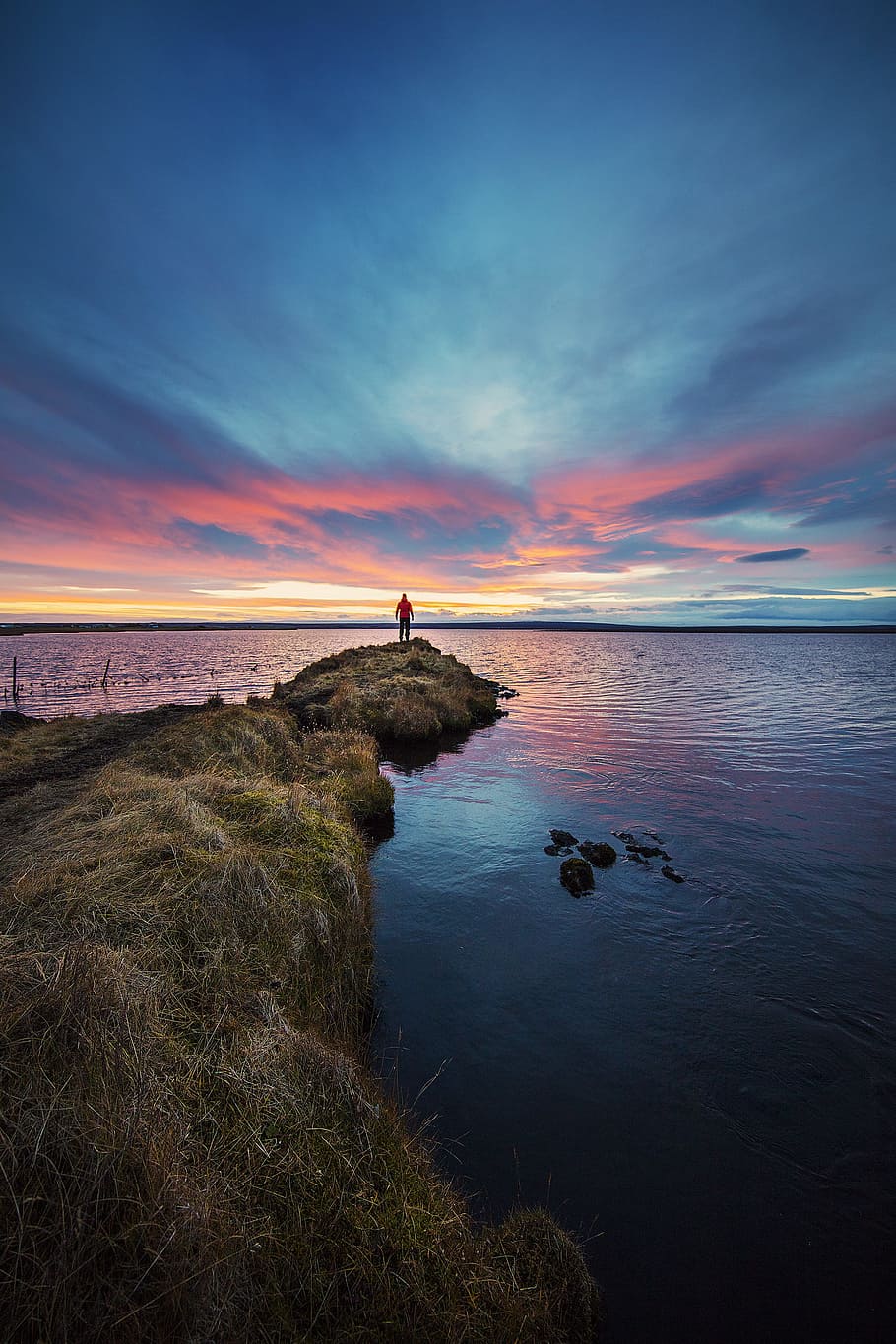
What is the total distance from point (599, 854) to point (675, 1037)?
17.1 feet

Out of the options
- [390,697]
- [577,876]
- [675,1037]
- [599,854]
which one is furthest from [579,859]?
[390,697]

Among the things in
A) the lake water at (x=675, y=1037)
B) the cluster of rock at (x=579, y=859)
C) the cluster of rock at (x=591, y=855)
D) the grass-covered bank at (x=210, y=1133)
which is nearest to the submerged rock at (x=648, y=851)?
the cluster of rock at (x=591, y=855)

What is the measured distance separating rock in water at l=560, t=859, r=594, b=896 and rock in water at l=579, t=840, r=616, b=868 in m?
0.73

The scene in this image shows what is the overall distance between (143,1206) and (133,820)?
564cm

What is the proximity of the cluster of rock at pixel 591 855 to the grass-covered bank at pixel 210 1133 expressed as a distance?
17.4 ft

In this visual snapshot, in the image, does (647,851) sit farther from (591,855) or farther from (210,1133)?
(210,1133)

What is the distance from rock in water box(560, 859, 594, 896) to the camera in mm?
10938

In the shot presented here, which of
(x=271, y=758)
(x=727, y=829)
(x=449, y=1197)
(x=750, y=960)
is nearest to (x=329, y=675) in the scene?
(x=271, y=758)

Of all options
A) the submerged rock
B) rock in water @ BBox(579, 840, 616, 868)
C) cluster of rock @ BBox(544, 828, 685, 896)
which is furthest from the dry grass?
the submerged rock

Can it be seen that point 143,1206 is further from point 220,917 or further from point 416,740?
point 416,740

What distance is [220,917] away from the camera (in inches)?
234

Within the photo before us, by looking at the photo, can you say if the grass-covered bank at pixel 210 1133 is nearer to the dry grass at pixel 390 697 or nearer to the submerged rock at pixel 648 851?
the submerged rock at pixel 648 851

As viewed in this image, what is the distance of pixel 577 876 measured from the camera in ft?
36.3

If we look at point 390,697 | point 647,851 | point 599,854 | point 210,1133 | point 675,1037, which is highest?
point 210,1133
